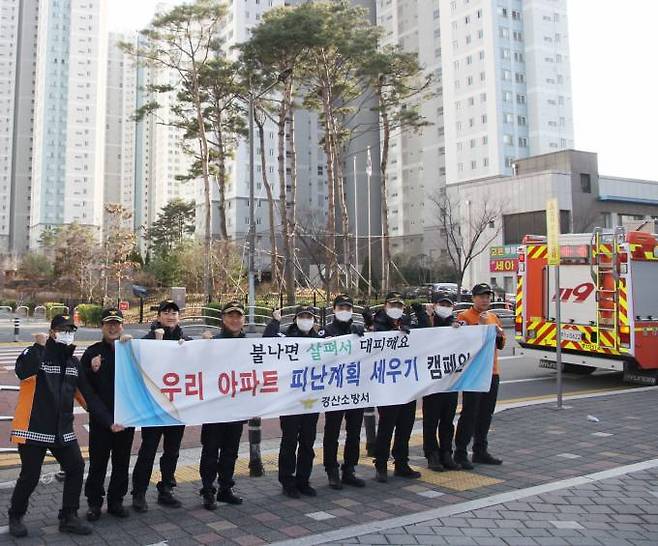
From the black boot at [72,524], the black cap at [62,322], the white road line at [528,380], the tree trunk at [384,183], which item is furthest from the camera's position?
the tree trunk at [384,183]

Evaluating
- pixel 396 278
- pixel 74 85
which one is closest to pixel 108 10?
pixel 74 85

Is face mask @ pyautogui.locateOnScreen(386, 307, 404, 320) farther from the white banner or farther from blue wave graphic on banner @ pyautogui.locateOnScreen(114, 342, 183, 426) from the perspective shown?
blue wave graphic on banner @ pyautogui.locateOnScreen(114, 342, 183, 426)

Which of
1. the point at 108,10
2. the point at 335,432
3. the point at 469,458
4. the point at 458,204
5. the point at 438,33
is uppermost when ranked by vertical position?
the point at 108,10

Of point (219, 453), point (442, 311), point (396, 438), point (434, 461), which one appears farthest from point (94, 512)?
point (442, 311)

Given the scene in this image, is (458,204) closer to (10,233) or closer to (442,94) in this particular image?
(442,94)

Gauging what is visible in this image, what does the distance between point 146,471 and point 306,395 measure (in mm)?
1692

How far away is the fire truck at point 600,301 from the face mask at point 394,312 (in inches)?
224

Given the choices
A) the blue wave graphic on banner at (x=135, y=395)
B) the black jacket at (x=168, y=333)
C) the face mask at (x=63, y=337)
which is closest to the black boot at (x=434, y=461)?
the blue wave graphic on banner at (x=135, y=395)

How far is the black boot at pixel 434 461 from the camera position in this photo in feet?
21.3

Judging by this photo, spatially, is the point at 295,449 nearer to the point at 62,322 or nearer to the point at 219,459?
the point at 219,459

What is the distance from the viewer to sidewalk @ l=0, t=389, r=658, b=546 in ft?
15.2

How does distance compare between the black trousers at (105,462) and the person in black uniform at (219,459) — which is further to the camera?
the person in black uniform at (219,459)

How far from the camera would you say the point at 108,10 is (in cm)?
11800

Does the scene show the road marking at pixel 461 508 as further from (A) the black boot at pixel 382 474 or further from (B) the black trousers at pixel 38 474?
(B) the black trousers at pixel 38 474
